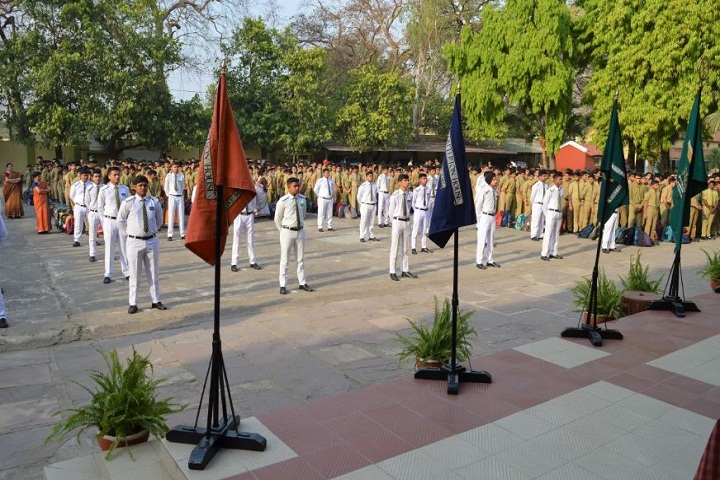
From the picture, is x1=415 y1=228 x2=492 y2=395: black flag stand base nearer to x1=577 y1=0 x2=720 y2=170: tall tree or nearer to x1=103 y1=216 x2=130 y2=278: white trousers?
x1=103 y1=216 x2=130 y2=278: white trousers

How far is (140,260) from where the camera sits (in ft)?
27.4

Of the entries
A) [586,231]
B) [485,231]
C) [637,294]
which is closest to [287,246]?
[485,231]

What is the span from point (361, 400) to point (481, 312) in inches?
163

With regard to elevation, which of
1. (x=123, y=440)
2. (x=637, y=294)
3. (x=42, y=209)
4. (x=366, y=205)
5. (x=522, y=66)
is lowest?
(x=123, y=440)

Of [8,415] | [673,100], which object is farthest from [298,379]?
[673,100]

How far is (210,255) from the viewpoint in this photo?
14.6 feet

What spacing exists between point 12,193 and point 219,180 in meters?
16.6

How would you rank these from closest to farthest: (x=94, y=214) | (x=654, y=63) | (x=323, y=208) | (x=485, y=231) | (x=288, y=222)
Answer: (x=288, y=222), (x=94, y=214), (x=485, y=231), (x=323, y=208), (x=654, y=63)

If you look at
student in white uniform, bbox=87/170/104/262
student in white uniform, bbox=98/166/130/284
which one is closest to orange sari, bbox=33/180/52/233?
student in white uniform, bbox=87/170/104/262

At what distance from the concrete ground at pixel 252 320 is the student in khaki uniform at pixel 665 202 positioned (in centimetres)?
330

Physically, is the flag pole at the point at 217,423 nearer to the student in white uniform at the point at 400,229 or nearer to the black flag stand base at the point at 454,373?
the black flag stand base at the point at 454,373

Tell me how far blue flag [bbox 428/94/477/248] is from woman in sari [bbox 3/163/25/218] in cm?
1638

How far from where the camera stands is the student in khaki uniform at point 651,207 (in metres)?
16.7

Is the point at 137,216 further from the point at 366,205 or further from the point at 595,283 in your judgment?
the point at 366,205
